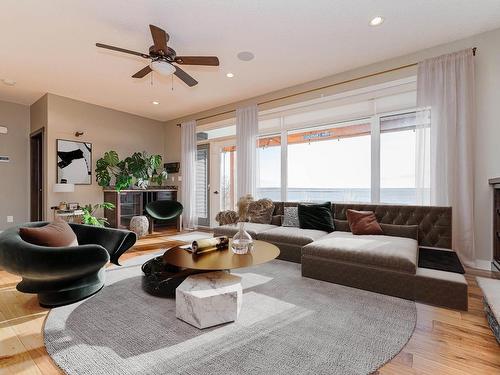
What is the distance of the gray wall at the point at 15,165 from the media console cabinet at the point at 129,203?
5.62ft

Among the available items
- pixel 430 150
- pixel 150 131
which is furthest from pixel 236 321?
pixel 150 131

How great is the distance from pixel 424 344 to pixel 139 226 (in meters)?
5.10

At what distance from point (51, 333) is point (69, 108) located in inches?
193

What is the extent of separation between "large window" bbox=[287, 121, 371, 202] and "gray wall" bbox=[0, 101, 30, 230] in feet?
18.7

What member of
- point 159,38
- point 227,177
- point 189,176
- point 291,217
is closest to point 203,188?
point 189,176

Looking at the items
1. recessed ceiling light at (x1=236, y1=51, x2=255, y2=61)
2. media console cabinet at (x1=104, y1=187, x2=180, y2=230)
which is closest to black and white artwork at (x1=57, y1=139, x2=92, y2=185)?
media console cabinet at (x1=104, y1=187, x2=180, y2=230)

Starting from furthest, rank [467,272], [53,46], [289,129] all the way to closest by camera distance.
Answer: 1. [289,129]
2. [53,46]
3. [467,272]

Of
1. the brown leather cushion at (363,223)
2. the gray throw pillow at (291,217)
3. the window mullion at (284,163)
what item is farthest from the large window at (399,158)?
the window mullion at (284,163)

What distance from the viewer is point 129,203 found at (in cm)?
589

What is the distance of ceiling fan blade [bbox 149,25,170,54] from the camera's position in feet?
7.96

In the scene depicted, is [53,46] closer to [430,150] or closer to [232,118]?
[232,118]

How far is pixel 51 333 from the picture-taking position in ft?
5.90

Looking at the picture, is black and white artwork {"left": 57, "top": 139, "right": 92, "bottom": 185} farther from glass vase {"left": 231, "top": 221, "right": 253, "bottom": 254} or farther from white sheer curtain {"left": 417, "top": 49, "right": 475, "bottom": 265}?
white sheer curtain {"left": 417, "top": 49, "right": 475, "bottom": 265}

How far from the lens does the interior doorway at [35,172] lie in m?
5.48
